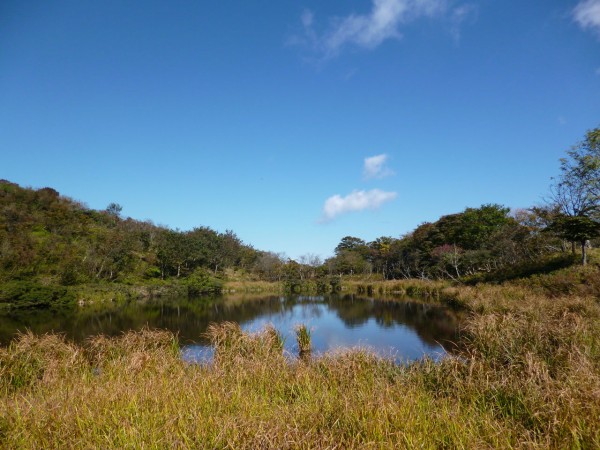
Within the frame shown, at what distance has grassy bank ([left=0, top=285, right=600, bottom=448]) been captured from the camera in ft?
10.7

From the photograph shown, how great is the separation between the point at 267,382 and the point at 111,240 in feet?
127

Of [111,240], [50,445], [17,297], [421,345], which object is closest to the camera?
[50,445]

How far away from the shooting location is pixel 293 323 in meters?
18.2

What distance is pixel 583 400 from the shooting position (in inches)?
144

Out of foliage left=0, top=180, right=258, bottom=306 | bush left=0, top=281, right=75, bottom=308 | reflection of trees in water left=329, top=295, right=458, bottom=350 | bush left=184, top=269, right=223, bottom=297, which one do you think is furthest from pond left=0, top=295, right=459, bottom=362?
bush left=184, top=269, right=223, bottom=297

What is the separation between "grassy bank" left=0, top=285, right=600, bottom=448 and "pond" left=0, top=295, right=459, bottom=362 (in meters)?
4.05

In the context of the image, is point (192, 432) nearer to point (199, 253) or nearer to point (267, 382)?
point (267, 382)

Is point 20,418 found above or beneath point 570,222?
beneath

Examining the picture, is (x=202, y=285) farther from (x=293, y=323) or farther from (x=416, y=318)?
(x=416, y=318)

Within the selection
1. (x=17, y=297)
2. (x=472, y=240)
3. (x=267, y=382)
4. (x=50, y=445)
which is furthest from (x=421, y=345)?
(x=472, y=240)

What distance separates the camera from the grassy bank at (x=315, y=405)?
326 cm

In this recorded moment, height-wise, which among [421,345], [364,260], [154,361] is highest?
[364,260]

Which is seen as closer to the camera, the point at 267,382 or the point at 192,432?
the point at 192,432

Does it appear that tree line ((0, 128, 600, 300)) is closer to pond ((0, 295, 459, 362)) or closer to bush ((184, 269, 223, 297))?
bush ((184, 269, 223, 297))
